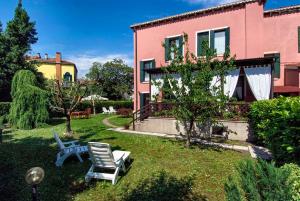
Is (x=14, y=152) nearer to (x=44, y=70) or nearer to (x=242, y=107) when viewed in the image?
(x=242, y=107)

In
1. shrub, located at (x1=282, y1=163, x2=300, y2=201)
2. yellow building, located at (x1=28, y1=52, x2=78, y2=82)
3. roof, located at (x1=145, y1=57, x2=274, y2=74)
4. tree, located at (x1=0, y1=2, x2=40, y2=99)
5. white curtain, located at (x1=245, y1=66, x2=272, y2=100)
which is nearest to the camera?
shrub, located at (x1=282, y1=163, x2=300, y2=201)

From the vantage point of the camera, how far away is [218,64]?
380 inches

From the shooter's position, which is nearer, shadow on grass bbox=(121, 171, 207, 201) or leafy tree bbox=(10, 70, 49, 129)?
shadow on grass bbox=(121, 171, 207, 201)

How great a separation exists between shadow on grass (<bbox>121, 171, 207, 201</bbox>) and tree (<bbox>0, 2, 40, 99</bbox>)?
2738 cm

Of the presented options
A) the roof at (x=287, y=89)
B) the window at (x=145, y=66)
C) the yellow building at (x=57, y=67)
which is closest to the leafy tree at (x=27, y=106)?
the window at (x=145, y=66)

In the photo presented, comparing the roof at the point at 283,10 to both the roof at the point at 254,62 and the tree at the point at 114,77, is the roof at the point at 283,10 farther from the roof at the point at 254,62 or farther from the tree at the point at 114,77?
the tree at the point at 114,77

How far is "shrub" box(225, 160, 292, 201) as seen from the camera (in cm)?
286

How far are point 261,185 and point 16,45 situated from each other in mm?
32768

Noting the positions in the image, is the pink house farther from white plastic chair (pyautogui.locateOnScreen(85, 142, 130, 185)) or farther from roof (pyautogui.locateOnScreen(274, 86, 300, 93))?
white plastic chair (pyautogui.locateOnScreen(85, 142, 130, 185))

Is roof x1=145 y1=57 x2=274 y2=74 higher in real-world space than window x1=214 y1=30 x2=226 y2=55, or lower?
lower

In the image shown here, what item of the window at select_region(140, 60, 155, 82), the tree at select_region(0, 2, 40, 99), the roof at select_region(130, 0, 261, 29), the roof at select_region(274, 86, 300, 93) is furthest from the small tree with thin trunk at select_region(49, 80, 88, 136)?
the tree at select_region(0, 2, 40, 99)

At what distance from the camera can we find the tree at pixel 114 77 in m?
49.7

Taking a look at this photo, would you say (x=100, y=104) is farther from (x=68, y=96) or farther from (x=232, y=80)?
(x=232, y=80)

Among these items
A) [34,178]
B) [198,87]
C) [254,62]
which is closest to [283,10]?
[254,62]
